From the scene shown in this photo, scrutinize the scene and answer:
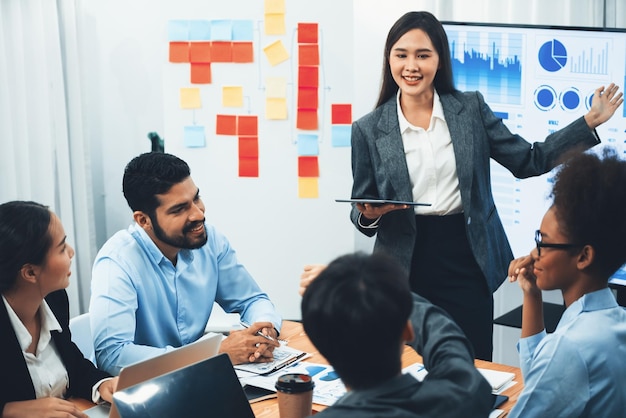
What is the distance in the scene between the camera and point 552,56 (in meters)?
3.17

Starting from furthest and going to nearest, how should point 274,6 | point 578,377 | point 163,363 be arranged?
point 274,6
point 163,363
point 578,377

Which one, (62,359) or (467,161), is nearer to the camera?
(62,359)

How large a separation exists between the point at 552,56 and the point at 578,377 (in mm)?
1992

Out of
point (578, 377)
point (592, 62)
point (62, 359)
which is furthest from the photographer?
point (592, 62)

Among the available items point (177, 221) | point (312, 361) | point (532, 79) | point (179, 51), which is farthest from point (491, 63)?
point (312, 361)

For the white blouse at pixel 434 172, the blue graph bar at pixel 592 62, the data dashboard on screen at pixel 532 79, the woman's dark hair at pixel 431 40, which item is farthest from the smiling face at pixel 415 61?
the blue graph bar at pixel 592 62

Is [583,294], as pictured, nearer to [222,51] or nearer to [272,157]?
[272,157]

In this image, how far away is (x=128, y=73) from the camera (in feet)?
14.1

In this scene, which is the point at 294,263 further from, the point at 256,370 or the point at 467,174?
the point at 256,370

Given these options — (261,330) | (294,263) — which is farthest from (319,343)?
(294,263)

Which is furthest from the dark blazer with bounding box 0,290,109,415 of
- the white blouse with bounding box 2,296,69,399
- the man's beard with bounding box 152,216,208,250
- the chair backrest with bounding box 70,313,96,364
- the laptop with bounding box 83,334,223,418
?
the man's beard with bounding box 152,216,208,250

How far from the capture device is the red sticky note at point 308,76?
372 cm

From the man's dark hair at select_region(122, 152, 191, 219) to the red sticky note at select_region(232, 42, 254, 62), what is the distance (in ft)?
5.00

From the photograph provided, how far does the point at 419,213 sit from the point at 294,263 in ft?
4.43
